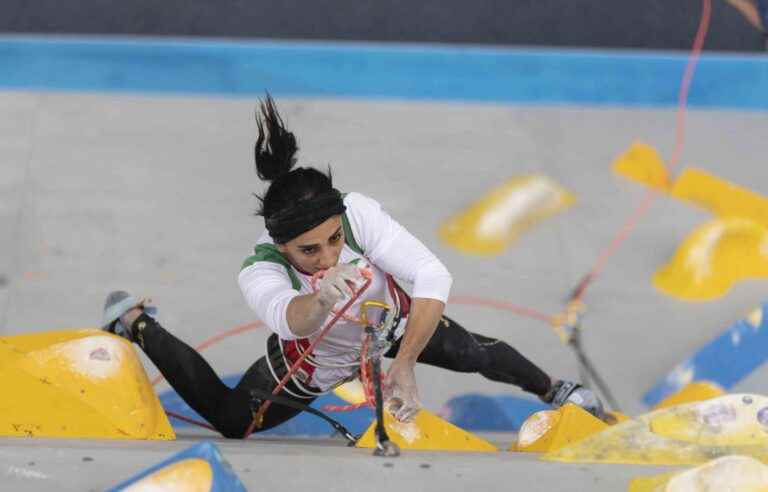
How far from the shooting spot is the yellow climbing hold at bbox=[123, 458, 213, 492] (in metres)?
1.75

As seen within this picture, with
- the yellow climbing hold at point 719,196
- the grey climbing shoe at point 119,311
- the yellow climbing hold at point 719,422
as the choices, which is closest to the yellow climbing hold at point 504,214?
the yellow climbing hold at point 719,196

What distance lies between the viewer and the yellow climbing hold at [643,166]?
415cm

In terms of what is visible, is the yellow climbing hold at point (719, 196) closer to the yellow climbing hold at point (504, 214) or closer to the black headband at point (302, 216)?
the yellow climbing hold at point (504, 214)

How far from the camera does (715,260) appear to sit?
3.81m

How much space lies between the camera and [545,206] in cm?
402

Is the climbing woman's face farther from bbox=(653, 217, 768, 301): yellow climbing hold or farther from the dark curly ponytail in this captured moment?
bbox=(653, 217, 768, 301): yellow climbing hold

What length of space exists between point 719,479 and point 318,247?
2.81 ft

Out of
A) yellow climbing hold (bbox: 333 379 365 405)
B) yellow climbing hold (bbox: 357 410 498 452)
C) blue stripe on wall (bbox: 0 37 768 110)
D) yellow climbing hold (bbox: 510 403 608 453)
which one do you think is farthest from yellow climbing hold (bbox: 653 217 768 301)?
yellow climbing hold (bbox: 357 410 498 452)

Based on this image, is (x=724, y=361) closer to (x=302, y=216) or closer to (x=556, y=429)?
(x=556, y=429)

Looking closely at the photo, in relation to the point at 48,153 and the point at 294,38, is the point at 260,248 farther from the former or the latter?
the point at 294,38

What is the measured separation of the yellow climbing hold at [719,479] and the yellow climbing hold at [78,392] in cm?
98

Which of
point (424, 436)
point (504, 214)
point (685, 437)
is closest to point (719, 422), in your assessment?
point (685, 437)

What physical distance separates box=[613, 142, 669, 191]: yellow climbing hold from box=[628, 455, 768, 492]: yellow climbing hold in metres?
2.36

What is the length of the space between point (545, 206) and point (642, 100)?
2.61 ft
